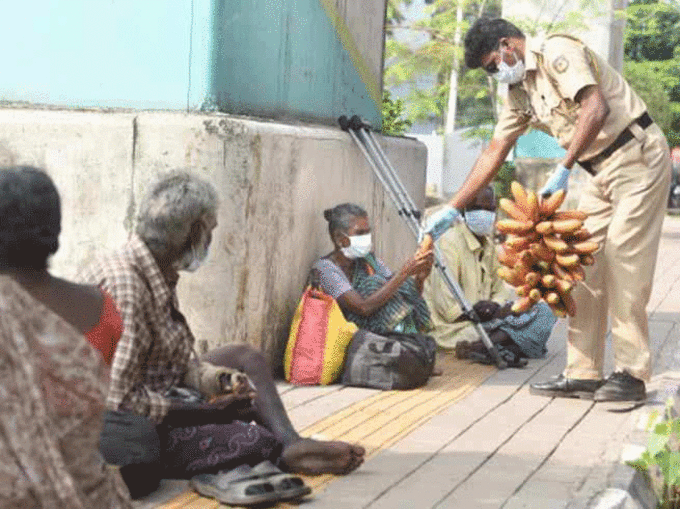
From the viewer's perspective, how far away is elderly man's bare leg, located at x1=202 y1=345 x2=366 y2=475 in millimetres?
5301

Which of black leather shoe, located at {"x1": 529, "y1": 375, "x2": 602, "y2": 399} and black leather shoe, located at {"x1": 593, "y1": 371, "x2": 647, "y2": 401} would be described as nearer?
black leather shoe, located at {"x1": 593, "y1": 371, "x2": 647, "y2": 401}

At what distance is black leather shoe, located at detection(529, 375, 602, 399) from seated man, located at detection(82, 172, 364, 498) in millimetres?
2429

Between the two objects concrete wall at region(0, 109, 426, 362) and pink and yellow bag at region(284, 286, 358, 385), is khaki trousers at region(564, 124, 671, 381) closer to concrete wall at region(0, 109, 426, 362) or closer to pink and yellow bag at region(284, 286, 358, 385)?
pink and yellow bag at region(284, 286, 358, 385)

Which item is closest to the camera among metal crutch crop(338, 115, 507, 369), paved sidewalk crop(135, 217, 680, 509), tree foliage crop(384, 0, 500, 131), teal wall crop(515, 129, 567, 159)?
paved sidewalk crop(135, 217, 680, 509)

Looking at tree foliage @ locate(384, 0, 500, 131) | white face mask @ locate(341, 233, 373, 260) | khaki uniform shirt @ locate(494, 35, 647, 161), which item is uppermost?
tree foliage @ locate(384, 0, 500, 131)

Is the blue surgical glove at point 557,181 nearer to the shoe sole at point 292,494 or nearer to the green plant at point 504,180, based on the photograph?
the shoe sole at point 292,494

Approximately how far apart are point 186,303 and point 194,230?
2.07m

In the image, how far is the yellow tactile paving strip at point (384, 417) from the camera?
526cm

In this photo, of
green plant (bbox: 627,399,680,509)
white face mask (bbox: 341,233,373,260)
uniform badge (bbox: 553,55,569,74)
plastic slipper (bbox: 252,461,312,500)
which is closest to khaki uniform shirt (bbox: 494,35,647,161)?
uniform badge (bbox: 553,55,569,74)

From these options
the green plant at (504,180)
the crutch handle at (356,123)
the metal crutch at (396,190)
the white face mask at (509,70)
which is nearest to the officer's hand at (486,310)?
the metal crutch at (396,190)

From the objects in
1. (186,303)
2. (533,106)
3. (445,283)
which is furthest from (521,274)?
(445,283)

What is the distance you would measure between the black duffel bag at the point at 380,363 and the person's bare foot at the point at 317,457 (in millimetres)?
1988

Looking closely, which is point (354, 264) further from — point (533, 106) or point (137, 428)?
point (137, 428)

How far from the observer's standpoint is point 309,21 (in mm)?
8438
